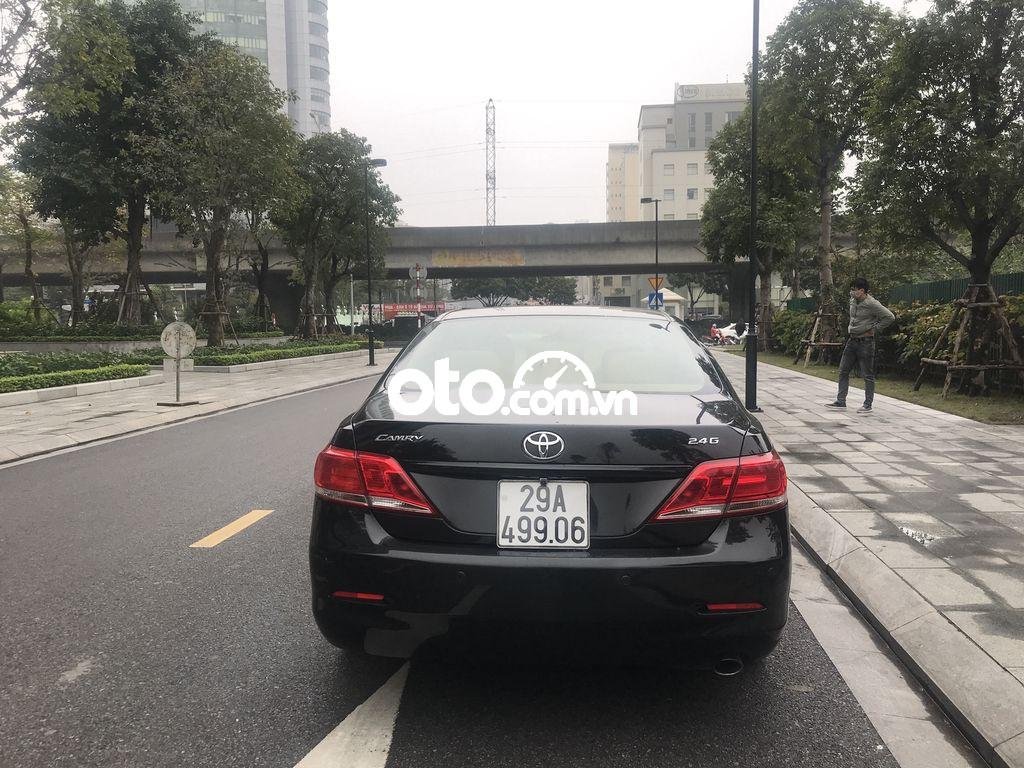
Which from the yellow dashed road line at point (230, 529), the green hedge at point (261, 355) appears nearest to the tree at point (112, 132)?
the green hedge at point (261, 355)

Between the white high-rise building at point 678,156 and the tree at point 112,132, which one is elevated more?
the white high-rise building at point 678,156

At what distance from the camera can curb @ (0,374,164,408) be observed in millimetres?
13594

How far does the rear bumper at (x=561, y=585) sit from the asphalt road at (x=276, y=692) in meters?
0.33

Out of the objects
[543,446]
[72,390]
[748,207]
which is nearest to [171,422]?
[72,390]

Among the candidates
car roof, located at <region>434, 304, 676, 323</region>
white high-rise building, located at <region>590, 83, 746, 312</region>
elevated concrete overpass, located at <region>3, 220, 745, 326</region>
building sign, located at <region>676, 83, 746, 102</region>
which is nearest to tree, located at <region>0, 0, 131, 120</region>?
car roof, located at <region>434, 304, 676, 323</region>

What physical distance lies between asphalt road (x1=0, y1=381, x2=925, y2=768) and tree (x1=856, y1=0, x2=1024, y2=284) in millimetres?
10869

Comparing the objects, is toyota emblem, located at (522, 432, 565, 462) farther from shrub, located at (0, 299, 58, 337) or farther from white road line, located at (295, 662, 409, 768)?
shrub, located at (0, 299, 58, 337)

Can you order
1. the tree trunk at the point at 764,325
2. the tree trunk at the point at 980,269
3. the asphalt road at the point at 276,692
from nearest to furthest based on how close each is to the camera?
1. the asphalt road at the point at 276,692
2. the tree trunk at the point at 980,269
3. the tree trunk at the point at 764,325

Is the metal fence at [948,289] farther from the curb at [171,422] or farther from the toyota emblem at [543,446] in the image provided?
the toyota emblem at [543,446]

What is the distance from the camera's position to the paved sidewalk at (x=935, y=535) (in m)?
3.09

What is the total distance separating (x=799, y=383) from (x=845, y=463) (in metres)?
9.59

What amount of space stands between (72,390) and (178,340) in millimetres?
3457

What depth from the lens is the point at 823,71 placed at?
21.8 metres

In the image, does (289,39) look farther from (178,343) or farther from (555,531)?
(555,531)
